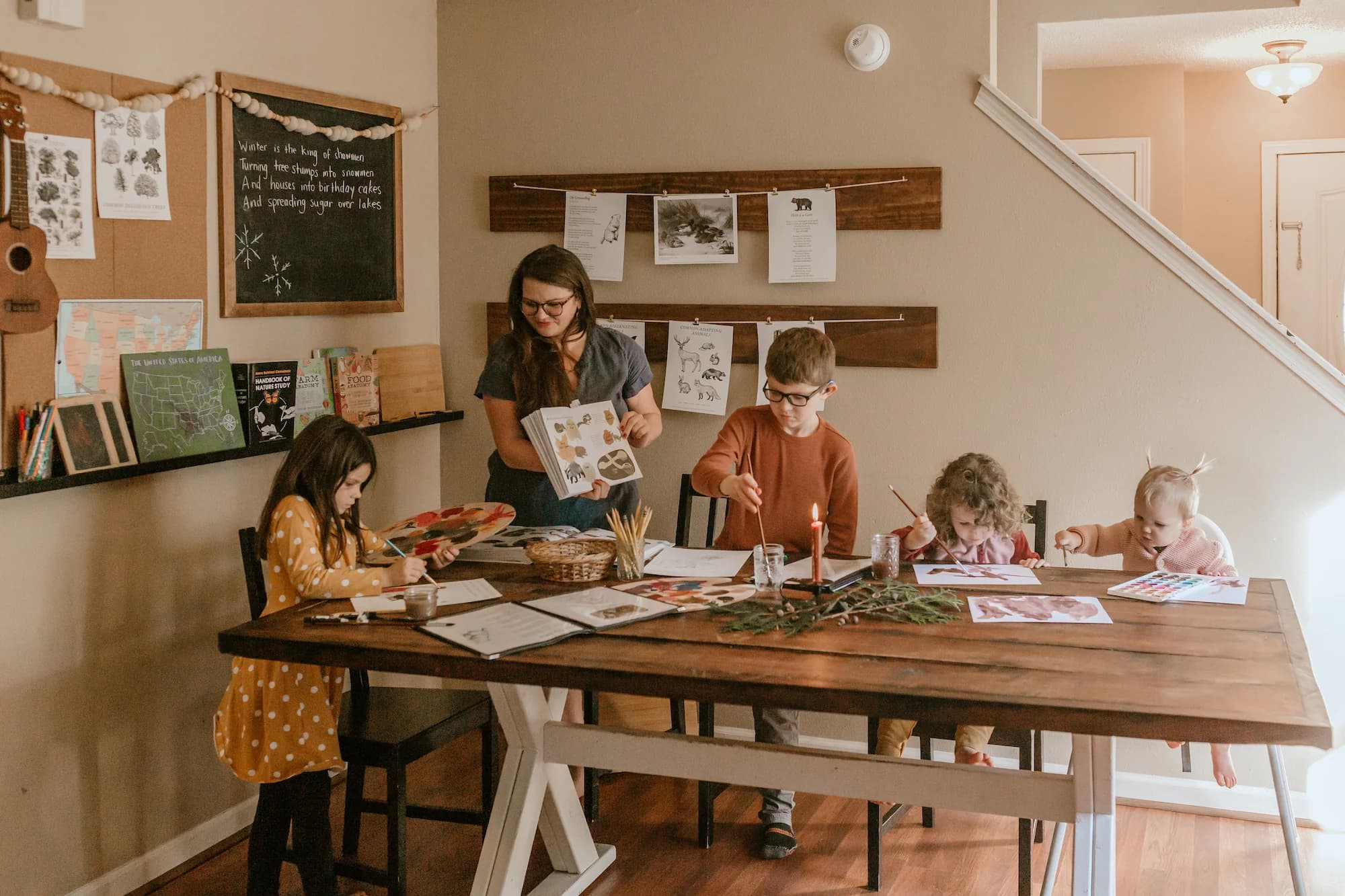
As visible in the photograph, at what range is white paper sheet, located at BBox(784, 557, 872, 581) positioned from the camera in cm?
242

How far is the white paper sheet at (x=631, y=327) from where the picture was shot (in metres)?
3.64

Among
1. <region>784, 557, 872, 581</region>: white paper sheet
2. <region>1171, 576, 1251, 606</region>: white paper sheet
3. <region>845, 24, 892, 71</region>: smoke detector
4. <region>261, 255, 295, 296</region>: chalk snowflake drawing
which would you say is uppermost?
<region>845, 24, 892, 71</region>: smoke detector

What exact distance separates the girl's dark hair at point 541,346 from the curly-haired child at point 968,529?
0.91 m

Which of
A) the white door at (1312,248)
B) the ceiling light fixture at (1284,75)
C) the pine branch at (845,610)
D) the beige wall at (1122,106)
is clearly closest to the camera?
the pine branch at (845,610)

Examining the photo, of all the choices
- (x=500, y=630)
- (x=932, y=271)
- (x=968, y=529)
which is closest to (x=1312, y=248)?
(x=932, y=271)

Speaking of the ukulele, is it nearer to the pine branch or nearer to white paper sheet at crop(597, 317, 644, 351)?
the pine branch

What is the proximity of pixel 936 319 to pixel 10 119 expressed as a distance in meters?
2.28

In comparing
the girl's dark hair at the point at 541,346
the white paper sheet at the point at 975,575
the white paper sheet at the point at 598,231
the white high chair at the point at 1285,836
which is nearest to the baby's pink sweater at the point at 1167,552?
the white high chair at the point at 1285,836

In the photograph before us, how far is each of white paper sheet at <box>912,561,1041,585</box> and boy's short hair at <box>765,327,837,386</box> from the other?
1.61ft

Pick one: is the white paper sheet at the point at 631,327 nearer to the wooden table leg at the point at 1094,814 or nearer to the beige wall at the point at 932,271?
the beige wall at the point at 932,271

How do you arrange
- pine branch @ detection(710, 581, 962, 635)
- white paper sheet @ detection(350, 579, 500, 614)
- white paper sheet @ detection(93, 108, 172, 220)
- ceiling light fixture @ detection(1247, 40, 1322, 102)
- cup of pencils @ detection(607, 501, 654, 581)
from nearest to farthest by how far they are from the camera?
pine branch @ detection(710, 581, 962, 635), white paper sheet @ detection(350, 579, 500, 614), cup of pencils @ detection(607, 501, 654, 581), white paper sheet @ detection(93, 108, 172, 220), ceiling light fixture @ detection(1247, 40, 1322, 102)

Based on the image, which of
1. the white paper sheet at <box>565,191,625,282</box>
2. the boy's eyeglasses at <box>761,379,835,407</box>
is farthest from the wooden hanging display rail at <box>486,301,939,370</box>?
the boy's eyeglasses at <box>761,379,835,407</box>

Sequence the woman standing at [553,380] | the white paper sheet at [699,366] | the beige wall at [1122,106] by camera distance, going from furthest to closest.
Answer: the beige wall at [1122,106] < the white paper sheet at [699,366] < the woman standing at [553,380]

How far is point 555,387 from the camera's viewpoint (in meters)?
3.00
